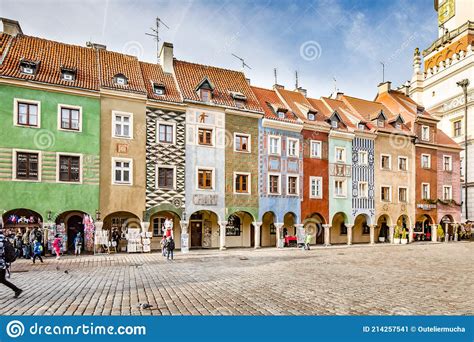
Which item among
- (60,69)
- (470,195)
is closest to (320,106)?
(470,195)

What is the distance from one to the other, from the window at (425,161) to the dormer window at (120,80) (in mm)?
26019

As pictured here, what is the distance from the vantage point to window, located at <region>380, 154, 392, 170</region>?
32453mm

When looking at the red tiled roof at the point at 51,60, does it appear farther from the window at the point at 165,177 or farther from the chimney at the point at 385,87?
the chimney at the point at 385,87

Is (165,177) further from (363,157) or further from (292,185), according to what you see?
(363,157)

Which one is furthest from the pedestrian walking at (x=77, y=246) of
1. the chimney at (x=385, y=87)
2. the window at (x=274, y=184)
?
the chimney at (x=385, y=87)

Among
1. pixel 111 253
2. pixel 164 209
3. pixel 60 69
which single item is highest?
pixel 60 69

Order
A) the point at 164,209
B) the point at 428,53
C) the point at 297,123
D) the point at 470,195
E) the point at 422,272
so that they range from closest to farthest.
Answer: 1. the point at 422,272
2. the point at 164,209
3. the point at 297,123
4. the point at 470,195
5. the point at 428,53

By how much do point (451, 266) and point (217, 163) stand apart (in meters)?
14.9

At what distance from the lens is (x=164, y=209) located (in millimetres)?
23719

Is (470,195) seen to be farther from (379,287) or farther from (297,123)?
(379,287)

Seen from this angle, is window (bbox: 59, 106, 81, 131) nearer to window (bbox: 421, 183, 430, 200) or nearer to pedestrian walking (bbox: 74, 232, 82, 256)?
pedestrian walking (bbox: 74, 232, 82, 256)

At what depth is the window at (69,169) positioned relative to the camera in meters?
21.2

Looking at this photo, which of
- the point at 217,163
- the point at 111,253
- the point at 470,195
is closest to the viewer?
the point at 111,253

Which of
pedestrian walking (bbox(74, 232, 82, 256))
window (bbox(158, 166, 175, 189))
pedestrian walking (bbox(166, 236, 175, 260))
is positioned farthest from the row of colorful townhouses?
pedestrian walking (bbox(166, 236, 175, 260))
